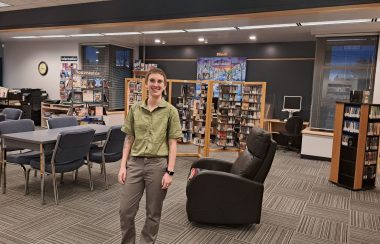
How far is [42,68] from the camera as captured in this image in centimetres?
1076

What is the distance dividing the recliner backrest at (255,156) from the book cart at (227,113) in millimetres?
2736

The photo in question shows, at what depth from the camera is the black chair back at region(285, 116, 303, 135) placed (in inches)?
306

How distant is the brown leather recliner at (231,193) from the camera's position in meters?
3.32

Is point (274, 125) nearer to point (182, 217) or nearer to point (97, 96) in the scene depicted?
point (97, 96)

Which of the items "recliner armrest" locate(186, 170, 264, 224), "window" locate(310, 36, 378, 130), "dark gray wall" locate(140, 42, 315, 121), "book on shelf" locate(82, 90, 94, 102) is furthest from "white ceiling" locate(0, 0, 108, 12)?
"window" locate(310, 36, 378, 130)

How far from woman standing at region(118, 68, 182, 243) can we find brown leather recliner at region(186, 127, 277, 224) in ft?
3.15

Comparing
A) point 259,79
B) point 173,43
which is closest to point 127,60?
point 173,43

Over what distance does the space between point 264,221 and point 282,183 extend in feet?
5.71

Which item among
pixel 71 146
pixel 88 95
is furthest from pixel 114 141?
pixel 88 95

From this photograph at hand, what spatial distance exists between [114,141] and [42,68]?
762 cm

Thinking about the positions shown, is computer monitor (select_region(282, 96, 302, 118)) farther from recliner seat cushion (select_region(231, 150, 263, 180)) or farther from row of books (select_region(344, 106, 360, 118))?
recliner seat cushion (select_region(231, 150, 263, 180))

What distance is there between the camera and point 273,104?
9062 millimetres

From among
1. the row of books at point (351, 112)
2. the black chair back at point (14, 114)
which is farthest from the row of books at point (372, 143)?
the black chair back at point (14, 114)

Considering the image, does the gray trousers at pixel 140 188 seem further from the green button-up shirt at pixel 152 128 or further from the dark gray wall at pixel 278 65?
the dark gray wall at pixel 278 65
